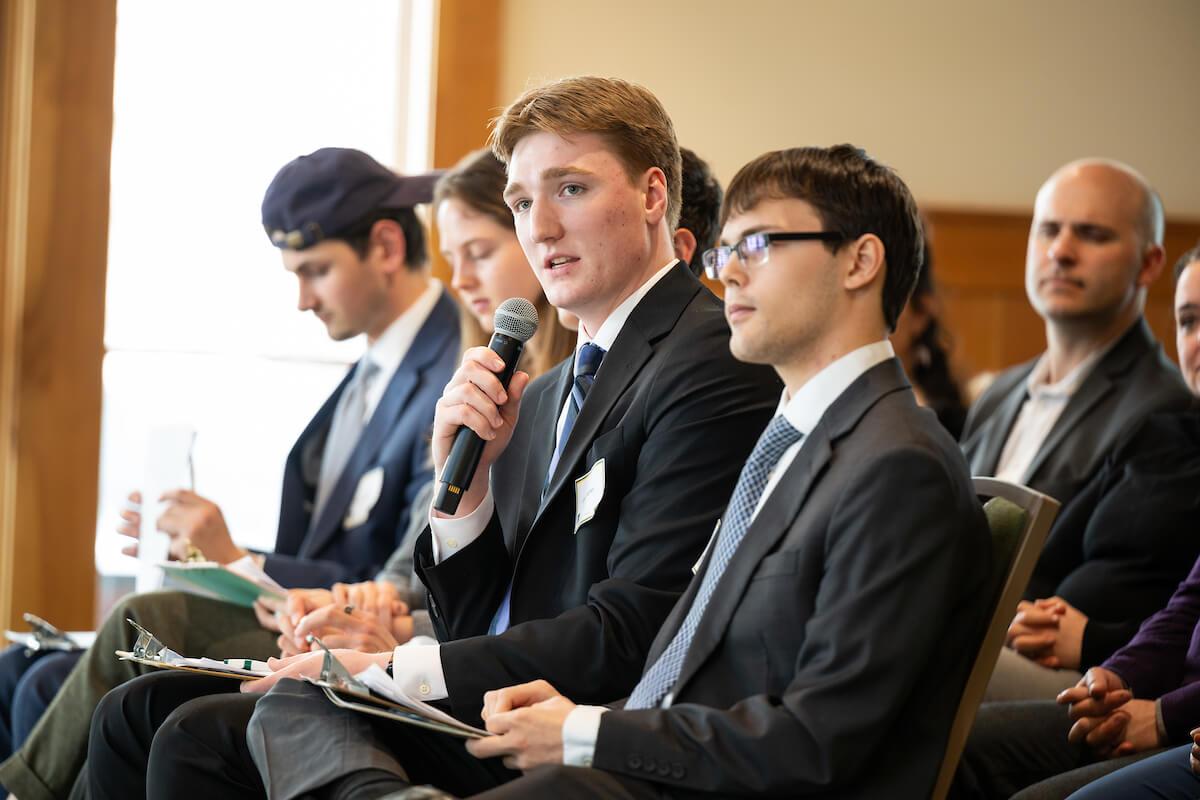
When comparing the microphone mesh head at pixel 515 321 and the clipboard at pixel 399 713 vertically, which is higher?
the microphone mesh head at pixel 515 321

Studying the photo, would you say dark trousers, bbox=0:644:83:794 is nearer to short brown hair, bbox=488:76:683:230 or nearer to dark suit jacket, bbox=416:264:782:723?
dark suit jacket, bbox=416:264:782:723

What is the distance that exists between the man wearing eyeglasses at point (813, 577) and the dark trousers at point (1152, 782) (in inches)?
15.7

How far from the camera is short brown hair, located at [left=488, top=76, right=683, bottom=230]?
1.95 m

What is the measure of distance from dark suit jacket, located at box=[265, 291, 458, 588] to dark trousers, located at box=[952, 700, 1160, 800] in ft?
4.61

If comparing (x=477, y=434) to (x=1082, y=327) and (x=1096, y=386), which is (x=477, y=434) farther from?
(x=1082, y=327)

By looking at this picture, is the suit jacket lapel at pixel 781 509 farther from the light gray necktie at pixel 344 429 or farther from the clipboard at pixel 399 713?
the light gray necktie at pixel 344 429

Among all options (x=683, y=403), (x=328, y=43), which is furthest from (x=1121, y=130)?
(x=683, y=403)

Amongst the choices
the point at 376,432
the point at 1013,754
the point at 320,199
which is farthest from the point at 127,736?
the point at 320,199

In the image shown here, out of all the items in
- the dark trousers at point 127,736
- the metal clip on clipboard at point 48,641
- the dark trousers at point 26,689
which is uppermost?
the dark trousers at point 127,736

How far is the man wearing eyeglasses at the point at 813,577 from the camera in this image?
4.45 ft

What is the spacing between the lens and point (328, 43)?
487 cm

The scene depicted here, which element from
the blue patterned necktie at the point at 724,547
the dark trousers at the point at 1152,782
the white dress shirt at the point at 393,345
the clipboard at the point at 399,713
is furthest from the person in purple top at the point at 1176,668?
the white dress shirt at the point at 393,345

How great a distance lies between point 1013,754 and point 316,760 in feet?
3.59

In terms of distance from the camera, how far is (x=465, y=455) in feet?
6.05
